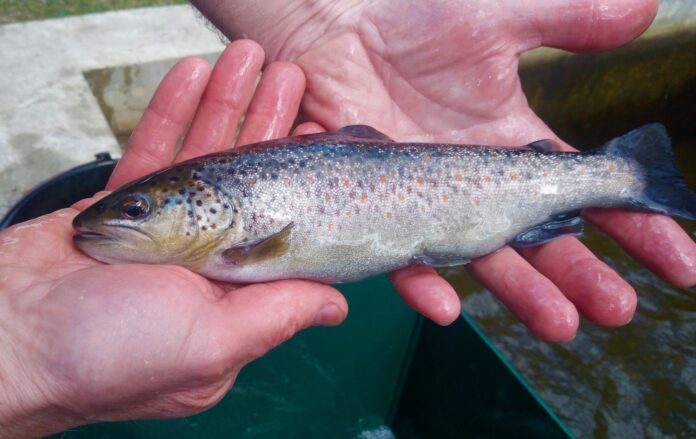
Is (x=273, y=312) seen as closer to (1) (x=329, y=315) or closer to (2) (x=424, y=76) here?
(1) (x=329, y=315)

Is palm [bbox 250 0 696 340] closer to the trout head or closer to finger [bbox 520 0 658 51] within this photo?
finger [bbox 520 0 658 51]

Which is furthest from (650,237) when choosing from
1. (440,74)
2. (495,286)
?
(440,74)

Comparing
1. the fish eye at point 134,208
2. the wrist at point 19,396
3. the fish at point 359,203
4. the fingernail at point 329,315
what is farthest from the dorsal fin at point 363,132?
the wrist at point 19,396

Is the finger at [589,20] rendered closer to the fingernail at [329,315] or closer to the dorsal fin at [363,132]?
the dorsal fin at [363,132]

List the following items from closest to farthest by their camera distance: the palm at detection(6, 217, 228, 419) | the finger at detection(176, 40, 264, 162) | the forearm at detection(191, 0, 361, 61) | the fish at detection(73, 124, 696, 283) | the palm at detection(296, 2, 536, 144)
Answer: the palm at detection(6, 217, 228, 419), the fish at detection(73, 124, 696, 283), the palm at detection(296, 2, 536, 144), the finger at detection(176, 40, 264, 162), the forearm at detection(191, 0, 361, 61)

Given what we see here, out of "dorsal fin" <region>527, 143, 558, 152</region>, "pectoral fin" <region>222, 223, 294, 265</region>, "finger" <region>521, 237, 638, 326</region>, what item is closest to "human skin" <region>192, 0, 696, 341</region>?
"finger" <region>521, 237, 638, 326</region>

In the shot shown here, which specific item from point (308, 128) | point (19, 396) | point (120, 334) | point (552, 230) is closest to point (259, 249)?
point (120, 334)

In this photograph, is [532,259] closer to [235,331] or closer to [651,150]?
[651,150]
